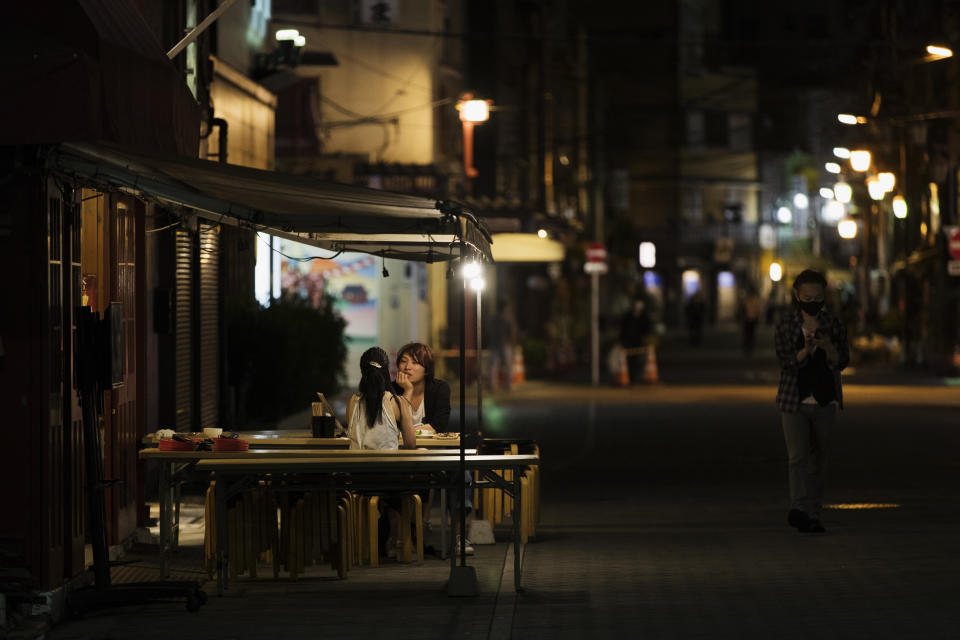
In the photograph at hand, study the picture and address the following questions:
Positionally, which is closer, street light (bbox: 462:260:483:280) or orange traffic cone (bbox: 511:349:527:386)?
street light (bbox: 462:260:483:280)

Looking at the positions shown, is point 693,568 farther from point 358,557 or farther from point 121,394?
point 121,394

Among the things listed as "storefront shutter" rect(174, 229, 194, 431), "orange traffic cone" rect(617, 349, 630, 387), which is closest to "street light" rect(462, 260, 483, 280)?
"storefront shutter" rect(174, 229, 194, 431)

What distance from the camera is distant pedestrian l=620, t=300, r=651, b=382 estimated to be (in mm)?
37219

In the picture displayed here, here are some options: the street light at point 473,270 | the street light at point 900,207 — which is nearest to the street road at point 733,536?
the street light at point 473,270

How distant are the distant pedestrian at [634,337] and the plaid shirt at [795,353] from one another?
23.3 metres

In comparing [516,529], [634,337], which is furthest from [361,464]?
[634,337]

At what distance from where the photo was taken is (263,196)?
10.5 metres

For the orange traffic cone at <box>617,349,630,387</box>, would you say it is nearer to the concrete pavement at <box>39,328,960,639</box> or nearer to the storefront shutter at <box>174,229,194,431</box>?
the concrete pavement at <box>39,328,960,639</box>

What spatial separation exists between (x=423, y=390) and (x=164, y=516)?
3.29 m

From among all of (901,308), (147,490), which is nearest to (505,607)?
(147,490)

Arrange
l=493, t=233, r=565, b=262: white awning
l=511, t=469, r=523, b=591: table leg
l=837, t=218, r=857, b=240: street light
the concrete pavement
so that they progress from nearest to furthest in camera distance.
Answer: the concrete pavement
l=511, t=469, r=523, b=591: table leg
l=493, t=233, r=565, b=262: white awning
l=837, t=218, r=857, b=240: street light

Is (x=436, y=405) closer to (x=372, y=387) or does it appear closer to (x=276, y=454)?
(x=372, y=387)

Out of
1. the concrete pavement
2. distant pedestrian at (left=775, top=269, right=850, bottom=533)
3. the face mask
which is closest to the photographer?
the concrete pavement

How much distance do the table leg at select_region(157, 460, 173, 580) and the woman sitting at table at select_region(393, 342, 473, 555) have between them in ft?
7.95
